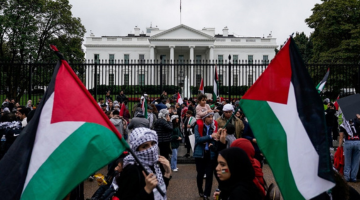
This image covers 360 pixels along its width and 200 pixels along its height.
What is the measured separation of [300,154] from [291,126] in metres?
0.26

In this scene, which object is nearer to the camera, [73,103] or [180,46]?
[73,103]

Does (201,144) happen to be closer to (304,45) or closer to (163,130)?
(163,130)

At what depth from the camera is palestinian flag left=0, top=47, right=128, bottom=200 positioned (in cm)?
232

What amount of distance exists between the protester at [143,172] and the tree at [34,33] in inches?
714

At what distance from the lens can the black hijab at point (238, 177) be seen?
241 centimetres

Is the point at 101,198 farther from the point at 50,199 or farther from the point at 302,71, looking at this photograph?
the point at 302,71

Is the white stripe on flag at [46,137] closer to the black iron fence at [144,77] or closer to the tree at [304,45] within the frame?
the black iron fence at [144,77]

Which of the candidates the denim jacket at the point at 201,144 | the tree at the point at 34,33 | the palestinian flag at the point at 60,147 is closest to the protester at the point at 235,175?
the palestinian flag at the point at 60,147

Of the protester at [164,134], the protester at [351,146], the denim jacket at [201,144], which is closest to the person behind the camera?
the denim jacket at [201,144]

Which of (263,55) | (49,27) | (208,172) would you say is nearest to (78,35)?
(49,27)

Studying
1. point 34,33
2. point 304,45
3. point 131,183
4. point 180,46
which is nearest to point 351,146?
point 131,183

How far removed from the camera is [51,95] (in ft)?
8.55

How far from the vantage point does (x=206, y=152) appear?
5.87 metres

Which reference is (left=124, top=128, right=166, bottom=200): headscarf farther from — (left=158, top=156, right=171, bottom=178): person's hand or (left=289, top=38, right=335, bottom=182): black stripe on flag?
(left=289, top=38, right=335, bottom=182): black stripe on flag
